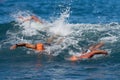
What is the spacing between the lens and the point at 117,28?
83.3ft

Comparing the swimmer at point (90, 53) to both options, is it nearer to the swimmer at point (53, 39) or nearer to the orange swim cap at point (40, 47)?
the orange swim cap at point (40, 47)

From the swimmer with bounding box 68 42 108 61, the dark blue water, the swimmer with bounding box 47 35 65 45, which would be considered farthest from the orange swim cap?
the swimmer with bounding box 47 35 65 45

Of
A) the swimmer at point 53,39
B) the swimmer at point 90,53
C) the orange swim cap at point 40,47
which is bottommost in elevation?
the swimmer at point 90,53

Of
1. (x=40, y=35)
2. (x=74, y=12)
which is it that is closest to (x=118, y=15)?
(x=74, y=12)

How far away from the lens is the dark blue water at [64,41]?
18.2 metres

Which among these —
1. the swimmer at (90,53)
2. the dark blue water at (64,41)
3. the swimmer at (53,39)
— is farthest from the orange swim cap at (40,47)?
the swimmer at (53,39)

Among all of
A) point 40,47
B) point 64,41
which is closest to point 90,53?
point 40,47

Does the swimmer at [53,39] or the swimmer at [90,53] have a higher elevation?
the swimmer at [53,39]

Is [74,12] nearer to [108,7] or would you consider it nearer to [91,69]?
[108,7]

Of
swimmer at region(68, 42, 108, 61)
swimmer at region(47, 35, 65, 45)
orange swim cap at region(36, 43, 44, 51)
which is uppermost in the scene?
swimmer at region(47, 35, 65, 45)

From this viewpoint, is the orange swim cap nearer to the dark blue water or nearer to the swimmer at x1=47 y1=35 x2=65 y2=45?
the dark blue water

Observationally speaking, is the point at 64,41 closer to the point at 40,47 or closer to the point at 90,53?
the point at 40,47

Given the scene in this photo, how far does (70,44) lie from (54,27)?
3426 millimetres

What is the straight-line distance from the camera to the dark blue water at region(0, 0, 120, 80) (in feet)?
59.8
